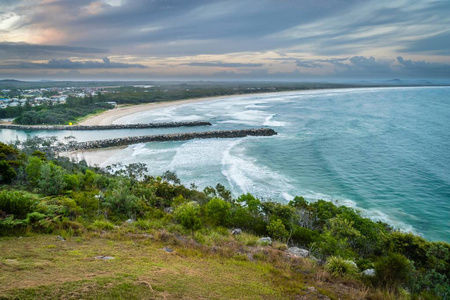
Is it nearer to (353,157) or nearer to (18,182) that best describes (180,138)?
(353,157)

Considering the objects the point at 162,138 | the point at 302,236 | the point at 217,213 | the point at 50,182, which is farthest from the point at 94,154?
the point at 302,236

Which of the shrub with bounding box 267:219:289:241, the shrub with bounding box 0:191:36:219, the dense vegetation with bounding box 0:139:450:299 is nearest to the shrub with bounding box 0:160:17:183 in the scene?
the dense vegetation with bounding box 0:139:450:299

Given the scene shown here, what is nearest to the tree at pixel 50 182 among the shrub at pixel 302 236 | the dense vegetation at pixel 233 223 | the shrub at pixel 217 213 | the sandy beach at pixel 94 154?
the dense vegetation at pixel 233 223

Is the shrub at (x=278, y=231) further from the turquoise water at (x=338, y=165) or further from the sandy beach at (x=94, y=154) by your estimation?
the sandy beach at (x=94, y=154)

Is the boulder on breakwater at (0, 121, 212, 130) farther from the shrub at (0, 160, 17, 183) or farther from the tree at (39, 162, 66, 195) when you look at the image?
the tree at (39, 162, 66, 195)

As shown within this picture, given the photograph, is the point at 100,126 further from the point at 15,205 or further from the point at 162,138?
the point at 15,205

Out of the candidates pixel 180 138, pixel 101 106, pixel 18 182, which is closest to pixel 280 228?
pixel 18 182
